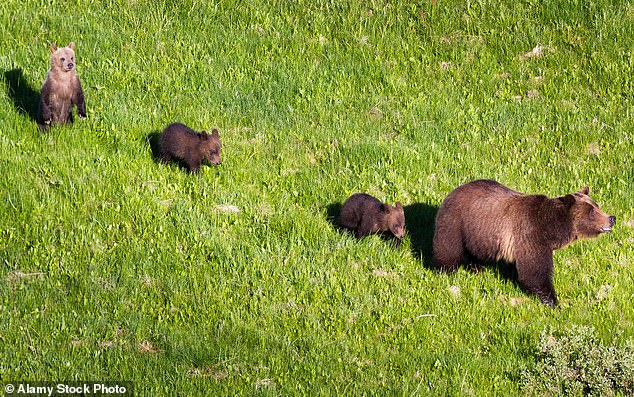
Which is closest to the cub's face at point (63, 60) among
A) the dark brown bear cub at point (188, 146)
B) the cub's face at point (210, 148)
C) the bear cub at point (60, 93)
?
the bear cub at point (60, 93)

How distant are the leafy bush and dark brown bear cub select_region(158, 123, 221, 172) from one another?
4.96 m

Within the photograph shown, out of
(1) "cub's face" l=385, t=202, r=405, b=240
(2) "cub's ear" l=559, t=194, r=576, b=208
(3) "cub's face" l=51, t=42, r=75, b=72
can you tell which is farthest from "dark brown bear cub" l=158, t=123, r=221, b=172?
(2) "cub's ear" l=559, t=194, r=576, b=208

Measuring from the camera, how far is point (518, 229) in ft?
34.7

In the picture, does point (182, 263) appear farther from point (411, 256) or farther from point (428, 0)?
point (428, 0)

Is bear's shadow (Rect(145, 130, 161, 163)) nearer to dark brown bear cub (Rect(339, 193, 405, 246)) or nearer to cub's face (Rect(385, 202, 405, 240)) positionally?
dark brown bear cub (Rect(339, 193, 405, 246))

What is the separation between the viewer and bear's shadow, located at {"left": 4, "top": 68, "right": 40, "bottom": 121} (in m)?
13.1

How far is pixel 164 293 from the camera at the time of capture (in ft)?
33.1

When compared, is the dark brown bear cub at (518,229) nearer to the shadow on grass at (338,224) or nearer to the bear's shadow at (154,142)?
the shadow on grass at (338,224)

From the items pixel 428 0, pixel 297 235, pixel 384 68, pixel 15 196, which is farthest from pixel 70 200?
pixel 428 0

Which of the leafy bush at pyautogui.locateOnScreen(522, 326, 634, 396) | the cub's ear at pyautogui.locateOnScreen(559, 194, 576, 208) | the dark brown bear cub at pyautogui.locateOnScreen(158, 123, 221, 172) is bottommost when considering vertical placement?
the leafy bush at pyautogui.locateOnScreen(522, 326, 634, 396)

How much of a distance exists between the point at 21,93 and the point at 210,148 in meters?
3.14

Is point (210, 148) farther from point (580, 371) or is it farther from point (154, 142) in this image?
point (580, 371)

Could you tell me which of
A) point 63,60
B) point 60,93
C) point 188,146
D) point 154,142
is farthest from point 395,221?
point 63,60

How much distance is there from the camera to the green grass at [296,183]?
369 inches
